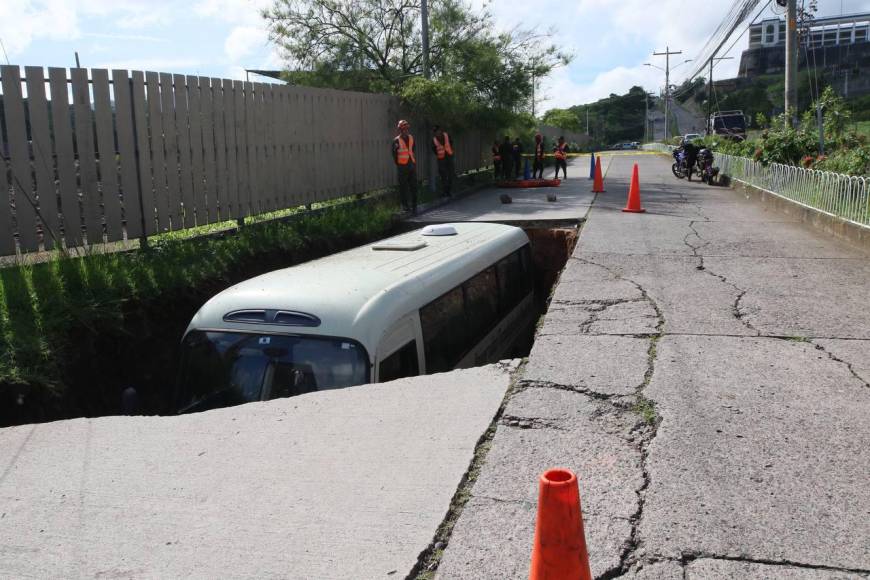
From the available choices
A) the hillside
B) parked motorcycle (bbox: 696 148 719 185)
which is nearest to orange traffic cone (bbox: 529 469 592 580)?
parked motorcycle (bbox: 696 148 719 185)

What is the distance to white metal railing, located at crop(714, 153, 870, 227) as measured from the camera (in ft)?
34.5

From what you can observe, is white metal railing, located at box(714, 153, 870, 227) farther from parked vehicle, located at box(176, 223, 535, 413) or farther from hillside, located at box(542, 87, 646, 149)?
hillside, located at box(542, 87, 646, 149)

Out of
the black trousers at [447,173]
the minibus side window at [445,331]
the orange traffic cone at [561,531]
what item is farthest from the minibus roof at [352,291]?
the black trousers at [447,173]

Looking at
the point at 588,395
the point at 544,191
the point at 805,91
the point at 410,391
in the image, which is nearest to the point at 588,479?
the point at 588,395

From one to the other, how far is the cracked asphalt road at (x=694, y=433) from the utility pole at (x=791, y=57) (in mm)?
14499

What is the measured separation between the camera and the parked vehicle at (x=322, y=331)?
17.8ft

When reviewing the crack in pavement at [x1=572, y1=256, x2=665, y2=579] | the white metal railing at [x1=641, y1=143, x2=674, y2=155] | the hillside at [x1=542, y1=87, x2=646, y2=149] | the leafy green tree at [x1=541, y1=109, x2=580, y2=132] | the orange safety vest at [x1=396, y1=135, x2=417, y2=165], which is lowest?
the crack in pavement at [x1=572, y1=256, x2=665, y2=579]

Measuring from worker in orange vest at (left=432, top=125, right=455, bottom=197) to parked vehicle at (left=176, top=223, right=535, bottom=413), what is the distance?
1264cm

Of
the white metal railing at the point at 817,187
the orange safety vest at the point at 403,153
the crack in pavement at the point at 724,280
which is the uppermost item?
the orange safety vest at the point at 403,153

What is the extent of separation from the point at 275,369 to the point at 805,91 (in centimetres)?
5597

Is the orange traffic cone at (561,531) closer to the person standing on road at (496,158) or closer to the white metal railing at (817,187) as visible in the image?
the white metal railing at (817,187)

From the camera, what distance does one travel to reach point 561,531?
2410 millimetres

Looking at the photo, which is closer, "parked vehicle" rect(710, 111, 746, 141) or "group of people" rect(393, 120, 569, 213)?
"group of people" rect(393, 120, 569, 213)

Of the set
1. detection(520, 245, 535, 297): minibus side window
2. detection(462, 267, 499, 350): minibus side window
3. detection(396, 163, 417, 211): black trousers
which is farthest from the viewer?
detection(396, 163, 417, 211): black trousers
